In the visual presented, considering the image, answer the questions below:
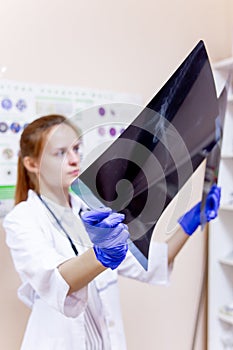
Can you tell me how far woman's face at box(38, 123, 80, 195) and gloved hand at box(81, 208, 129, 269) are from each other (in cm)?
24

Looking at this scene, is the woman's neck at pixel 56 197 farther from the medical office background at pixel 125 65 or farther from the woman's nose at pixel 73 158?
the medical office background at pixel 125 65

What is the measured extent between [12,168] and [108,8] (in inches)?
29.8

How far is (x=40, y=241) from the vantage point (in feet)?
3.90

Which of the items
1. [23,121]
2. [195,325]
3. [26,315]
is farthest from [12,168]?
[195,325]

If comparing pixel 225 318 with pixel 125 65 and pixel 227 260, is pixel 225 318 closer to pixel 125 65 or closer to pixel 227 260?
pixel 227 260

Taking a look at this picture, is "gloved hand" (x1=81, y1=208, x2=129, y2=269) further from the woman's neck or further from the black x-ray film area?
the woman's neck

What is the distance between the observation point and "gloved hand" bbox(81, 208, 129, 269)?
892 millimetres

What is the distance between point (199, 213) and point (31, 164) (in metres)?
0.61

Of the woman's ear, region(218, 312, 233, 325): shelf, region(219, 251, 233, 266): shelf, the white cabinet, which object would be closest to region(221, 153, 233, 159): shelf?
the white cabinet

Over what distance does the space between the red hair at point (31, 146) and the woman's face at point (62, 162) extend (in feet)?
0.40

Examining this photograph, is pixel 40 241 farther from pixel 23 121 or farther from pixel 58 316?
pixel 23 121

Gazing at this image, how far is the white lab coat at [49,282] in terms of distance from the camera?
1148 mm

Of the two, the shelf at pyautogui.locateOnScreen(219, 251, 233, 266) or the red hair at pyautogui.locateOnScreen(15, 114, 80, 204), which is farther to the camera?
the shelf at pyautogui.locateOnScreen(219, 251, 233, 266)

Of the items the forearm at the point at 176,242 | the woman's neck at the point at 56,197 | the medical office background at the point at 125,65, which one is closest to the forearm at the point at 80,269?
the woman's neck at the point at 56,197
